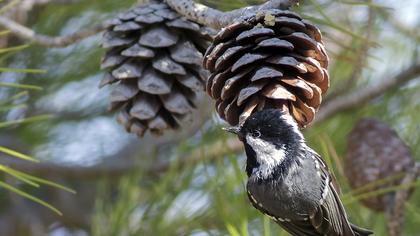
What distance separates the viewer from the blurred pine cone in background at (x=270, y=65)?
0.86 m

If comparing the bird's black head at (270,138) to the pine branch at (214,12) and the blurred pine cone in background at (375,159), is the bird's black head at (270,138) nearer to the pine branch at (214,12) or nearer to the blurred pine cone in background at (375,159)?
the pine branch at (214,12)

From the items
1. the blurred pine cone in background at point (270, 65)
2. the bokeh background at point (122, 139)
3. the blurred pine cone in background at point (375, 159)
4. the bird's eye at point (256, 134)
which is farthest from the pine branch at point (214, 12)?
the blurred pine cone in background at point (375, 159)

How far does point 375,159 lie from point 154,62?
483mm

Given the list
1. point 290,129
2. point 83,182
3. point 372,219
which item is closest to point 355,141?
point 372,219

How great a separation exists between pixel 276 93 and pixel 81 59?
99cm

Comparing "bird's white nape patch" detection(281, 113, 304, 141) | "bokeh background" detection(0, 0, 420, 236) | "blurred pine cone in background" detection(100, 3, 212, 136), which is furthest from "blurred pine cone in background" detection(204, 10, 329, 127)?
"bokeh background" detection(0, 0, 420, 236)

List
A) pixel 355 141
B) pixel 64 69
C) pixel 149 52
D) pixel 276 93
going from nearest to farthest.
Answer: pixel 276 93 → pixel 149 52 → pixel 355 141 → pixel 64 69

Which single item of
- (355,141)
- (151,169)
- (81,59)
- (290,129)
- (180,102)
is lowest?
(151,169)

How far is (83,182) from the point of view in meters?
1.95

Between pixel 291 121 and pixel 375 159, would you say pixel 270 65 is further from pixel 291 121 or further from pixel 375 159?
pixel 375 159

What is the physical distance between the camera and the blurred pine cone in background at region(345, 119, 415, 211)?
1.35 meters

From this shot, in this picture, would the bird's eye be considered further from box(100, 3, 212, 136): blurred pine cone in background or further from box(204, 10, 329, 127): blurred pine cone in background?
box(100, 3, 212, 136): blurred pine cone in background

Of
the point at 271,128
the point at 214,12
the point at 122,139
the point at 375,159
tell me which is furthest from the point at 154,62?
the point at 122,139

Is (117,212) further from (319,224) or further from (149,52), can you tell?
(319,224)
